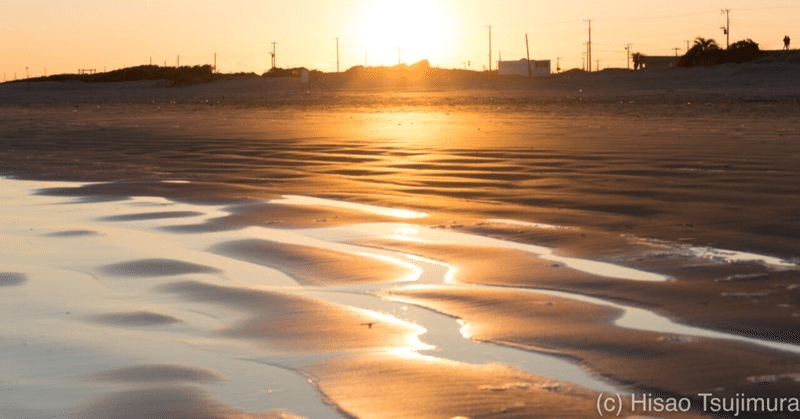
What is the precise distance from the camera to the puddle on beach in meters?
3.53

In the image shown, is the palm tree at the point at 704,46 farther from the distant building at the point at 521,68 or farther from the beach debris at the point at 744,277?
the beach debris at the point at 744,277

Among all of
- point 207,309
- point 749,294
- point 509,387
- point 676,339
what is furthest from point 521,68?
point 509,387

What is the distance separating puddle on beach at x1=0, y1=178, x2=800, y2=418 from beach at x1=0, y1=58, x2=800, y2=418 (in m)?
0.02

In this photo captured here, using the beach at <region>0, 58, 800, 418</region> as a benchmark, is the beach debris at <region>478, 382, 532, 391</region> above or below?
below

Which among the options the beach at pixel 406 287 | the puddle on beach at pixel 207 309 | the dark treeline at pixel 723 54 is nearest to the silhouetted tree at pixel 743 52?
the dark treeline at pixel 723 54

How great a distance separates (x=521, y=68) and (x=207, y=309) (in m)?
92.8

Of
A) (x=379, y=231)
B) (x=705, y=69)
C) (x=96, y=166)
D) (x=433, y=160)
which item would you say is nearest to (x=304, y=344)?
(x=379, y=231)

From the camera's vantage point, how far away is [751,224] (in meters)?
6.62

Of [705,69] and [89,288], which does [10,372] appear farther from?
[705,69]

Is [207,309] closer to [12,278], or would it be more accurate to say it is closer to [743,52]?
[12,278]

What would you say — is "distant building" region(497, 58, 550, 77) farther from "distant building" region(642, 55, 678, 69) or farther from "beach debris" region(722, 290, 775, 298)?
"beach debris" region(722, 290, 775, 298)

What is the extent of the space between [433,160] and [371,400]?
9.09m

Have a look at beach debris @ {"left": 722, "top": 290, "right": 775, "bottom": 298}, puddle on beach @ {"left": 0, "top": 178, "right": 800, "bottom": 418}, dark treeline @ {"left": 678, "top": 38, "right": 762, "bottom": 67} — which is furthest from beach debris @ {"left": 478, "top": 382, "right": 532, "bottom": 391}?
dark treeline @ {"left": 678, "top": 38, "right": 762, "bottom": 67}

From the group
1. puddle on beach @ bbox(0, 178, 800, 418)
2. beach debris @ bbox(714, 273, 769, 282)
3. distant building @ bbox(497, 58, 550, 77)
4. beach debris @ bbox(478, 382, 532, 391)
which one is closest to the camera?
beach debris @ bbox(478, 382, 532, 391)
